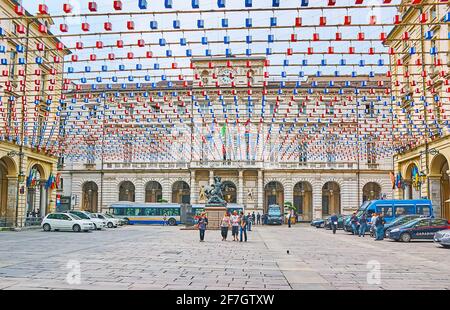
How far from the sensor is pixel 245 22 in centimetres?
1495

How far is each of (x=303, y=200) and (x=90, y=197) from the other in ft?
94.2

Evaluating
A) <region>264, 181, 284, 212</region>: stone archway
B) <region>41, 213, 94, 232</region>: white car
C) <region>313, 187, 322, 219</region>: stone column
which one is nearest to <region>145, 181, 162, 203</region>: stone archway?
<region>264, 181, 284, 212</region>: stone archway

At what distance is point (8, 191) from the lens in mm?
35812

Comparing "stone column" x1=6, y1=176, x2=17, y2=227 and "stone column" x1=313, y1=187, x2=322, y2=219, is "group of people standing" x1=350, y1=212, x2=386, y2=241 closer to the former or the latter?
"stone column" x1=313, y1=187, x2=322, y2=219

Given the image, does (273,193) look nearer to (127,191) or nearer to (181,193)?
(181,193)

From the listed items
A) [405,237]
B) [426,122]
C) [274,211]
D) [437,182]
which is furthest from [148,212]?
[405,237]

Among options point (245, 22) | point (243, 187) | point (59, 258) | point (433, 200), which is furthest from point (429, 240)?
point (243, 187)

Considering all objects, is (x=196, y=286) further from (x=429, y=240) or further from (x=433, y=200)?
(x=433, y=200)

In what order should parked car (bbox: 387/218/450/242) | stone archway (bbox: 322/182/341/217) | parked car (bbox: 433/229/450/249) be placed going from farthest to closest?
stone archway (bbox: 322/182/341/217), parked car (bbox: 387/218/450/242), parked car (bbox: 433/229/450/249)

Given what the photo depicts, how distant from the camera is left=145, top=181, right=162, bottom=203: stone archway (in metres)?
62.7

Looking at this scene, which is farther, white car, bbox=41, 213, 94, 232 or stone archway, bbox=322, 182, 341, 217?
stone archway, bbox=322, 182, 341, 217

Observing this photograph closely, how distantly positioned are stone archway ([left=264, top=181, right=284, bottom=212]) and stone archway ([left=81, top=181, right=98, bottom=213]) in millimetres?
22810

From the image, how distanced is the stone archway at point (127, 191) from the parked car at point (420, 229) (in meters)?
43.0
